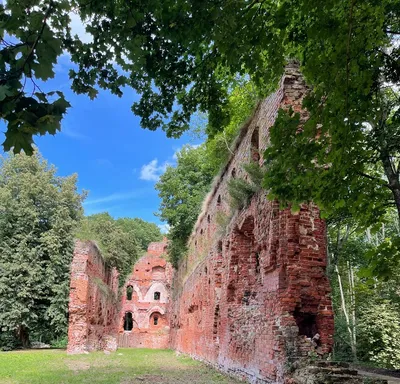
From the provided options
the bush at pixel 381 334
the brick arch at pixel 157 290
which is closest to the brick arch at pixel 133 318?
the brick arch at pixel 157 290

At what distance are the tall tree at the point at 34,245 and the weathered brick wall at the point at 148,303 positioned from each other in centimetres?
1633

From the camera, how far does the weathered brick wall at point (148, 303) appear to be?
45.0 m

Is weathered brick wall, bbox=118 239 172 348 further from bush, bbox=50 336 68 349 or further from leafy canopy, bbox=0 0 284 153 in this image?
leafy canopy, bbox=0 0 284 153

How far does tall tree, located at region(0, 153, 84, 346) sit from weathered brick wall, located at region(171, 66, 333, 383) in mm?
15073

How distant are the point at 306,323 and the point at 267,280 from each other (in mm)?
1302

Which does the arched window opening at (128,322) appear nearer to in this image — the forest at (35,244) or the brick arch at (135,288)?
the brick arch at (135,288)

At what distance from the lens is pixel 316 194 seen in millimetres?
6254

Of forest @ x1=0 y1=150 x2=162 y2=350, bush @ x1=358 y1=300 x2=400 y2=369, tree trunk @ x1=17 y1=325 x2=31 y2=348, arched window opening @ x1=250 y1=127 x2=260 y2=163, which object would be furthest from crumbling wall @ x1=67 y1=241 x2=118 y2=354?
arched window opening @ x1=250 y1=127 x2=260 y2=163

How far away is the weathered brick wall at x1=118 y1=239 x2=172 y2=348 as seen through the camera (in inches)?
1772

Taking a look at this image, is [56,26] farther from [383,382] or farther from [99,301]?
[99,301]

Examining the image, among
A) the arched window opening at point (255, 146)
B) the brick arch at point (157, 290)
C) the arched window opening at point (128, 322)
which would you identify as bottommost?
the arched window opening at point (128, 322)

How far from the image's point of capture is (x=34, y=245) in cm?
2894

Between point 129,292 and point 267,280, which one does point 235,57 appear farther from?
point 129,292

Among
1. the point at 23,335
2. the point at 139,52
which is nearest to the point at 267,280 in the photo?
the point at 139,52
